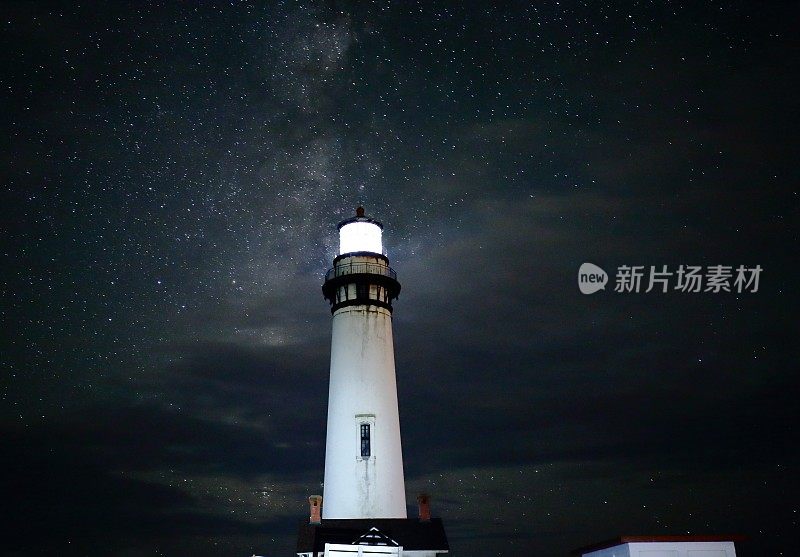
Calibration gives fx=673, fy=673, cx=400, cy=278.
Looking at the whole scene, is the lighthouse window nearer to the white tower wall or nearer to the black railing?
the white tower wall

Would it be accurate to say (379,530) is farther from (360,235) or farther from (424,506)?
(360,235)

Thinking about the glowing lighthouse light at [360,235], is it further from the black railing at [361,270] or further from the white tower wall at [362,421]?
the white tower wall at [362,421]

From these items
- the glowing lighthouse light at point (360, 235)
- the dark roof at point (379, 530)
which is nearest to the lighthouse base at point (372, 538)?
the dark roof at point (379, 530)

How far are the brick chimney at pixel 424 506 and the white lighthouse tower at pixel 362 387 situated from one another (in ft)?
2.82

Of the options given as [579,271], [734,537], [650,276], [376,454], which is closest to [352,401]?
[376,454]

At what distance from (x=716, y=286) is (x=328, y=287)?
1552cm

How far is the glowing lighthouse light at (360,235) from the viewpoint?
3006cm

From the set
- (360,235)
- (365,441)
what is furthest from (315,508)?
(360,235)

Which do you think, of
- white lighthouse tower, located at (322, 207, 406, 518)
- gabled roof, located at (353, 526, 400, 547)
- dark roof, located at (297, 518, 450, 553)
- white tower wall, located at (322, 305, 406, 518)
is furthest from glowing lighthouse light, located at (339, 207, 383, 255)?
gabled roof, located at (353, 526, 400, 547)

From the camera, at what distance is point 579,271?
27422 millimetres

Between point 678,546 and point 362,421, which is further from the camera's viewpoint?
point 362,421

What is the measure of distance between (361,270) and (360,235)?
6.96ft

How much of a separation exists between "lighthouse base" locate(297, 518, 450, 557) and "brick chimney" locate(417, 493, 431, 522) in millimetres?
233

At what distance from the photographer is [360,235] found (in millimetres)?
30156
